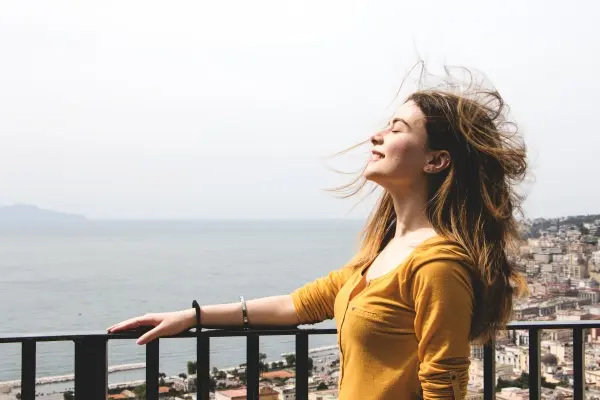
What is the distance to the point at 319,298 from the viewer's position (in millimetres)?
2037

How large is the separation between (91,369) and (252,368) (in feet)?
1.76

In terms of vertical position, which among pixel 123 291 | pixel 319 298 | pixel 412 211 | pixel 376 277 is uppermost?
pixel 412 211

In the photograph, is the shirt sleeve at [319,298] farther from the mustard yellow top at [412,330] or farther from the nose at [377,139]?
the nose at [377,139]

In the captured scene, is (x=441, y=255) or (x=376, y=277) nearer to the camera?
(x=441, y=255)

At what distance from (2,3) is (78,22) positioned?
796 cm

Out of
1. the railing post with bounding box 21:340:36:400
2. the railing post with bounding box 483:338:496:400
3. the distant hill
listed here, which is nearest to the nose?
the railing post with bounding box 483:338:496:400

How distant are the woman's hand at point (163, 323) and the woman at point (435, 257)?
0.03 metres

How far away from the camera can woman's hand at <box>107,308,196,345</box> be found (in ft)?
6.30

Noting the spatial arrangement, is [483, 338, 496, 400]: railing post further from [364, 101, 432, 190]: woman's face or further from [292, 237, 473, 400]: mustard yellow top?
[364, 101, 432, 190]: woman's face

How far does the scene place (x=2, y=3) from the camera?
1647 inches

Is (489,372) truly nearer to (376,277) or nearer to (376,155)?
(376,277)

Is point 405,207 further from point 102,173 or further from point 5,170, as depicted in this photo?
point 5,170

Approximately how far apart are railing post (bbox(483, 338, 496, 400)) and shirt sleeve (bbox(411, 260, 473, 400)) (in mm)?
997

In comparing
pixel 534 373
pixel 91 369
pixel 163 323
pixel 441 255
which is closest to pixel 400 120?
pixel 441 255
